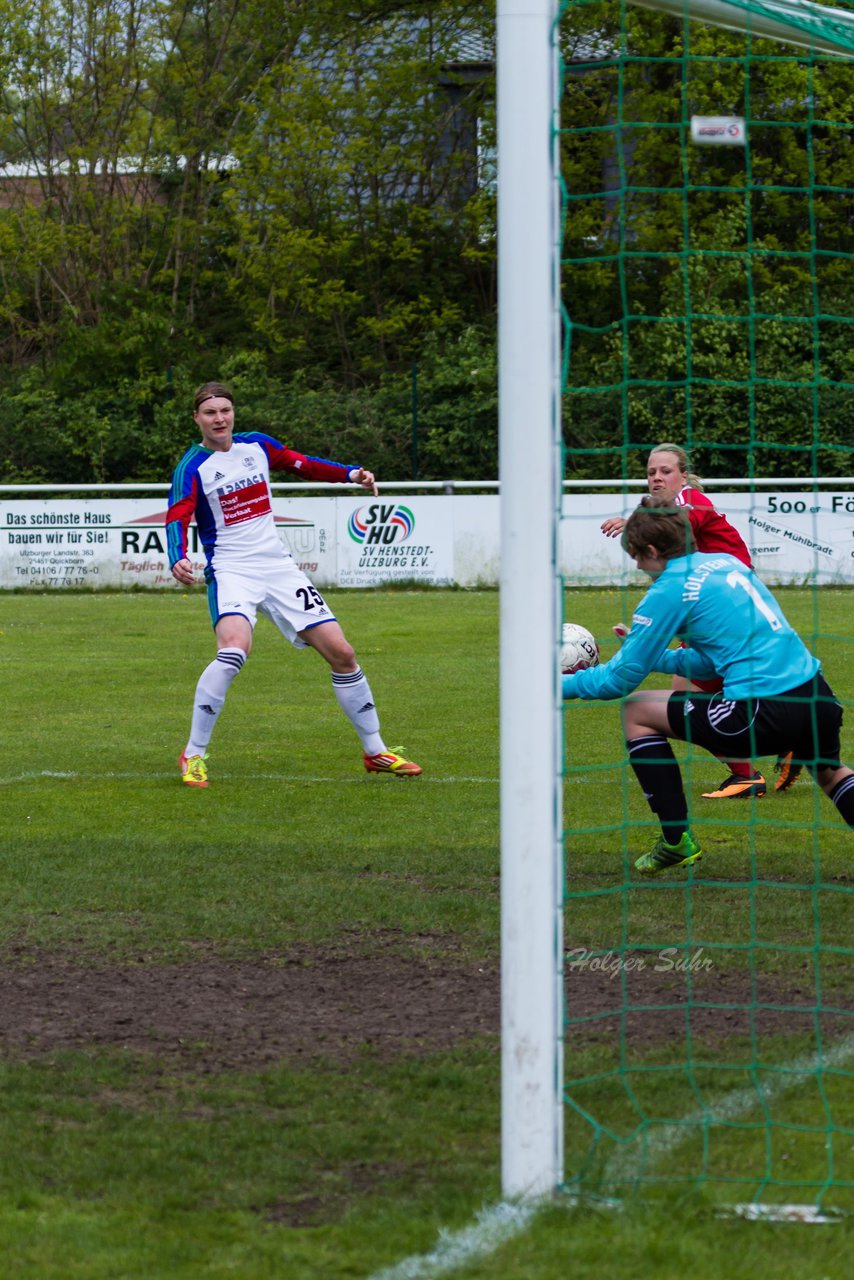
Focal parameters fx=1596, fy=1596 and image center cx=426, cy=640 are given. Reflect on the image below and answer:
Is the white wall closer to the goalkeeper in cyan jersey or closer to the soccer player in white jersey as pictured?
the soccer player in white jersey

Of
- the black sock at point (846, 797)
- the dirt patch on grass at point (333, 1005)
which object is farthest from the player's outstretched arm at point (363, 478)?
the dirt patch on grass at point (333, 1005)

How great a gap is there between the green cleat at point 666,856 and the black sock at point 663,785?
0.02 metres

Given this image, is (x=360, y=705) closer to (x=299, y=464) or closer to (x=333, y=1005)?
(x=299, y=464)

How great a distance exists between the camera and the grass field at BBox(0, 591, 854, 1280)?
302cm

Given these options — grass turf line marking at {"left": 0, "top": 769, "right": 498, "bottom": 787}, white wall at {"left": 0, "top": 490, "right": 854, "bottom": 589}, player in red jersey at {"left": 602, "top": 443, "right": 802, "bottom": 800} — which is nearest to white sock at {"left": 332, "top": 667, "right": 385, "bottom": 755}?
grass turf line marking at {"left": 0, "top": 769, "right": 498, "bottom": 787}

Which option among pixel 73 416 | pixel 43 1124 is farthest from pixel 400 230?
pixel 43 1124

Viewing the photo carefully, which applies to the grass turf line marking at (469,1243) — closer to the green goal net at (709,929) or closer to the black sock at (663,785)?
the green goal net at (709,929)

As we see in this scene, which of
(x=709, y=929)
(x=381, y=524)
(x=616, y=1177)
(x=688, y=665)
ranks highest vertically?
(x=688, y=665)

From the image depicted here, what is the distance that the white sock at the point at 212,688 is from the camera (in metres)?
8.10

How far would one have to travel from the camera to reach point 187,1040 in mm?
4277

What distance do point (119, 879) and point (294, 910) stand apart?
841mm

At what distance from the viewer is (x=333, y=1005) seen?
456 cm

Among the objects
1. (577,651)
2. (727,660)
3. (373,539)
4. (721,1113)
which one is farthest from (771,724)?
(373,539)

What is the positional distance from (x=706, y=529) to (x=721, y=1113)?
4070 millimetres
